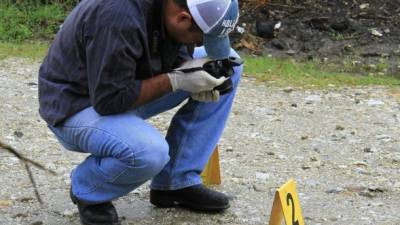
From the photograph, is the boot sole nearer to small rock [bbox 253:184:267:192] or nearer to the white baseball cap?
small rock [bbox 253:184:267:192]

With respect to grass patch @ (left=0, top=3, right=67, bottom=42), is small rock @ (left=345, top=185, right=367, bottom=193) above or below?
above

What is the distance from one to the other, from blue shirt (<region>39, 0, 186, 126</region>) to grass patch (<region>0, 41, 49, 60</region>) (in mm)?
3529

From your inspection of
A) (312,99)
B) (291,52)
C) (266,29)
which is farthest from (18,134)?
(266,29)

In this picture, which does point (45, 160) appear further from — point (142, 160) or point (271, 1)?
point (271, 1)

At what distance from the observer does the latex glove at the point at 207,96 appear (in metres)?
3.17

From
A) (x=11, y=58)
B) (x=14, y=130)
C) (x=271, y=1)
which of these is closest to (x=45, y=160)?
(x=14, y=130)

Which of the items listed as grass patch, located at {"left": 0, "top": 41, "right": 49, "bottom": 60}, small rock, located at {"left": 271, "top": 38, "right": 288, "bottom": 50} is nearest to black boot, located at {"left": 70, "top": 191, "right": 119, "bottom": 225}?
grass patch, located at {"left": 0, "top": 41, "right": 49, "bottom": 60}

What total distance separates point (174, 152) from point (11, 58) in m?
3.45

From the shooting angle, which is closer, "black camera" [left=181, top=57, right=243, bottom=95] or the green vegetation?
"black camera" [left=181, top=57, right=243, bottom=95]

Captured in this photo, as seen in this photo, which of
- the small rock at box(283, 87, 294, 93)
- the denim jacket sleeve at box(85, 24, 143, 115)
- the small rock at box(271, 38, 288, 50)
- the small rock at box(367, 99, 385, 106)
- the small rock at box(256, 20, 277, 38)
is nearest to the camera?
the denim jacket sleeve at box(85, 24, 143, 115)

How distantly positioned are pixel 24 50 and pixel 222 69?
12.8 feet

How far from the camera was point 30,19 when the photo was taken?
7555mm

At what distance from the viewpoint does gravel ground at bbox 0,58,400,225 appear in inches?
136

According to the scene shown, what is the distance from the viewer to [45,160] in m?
Result: 4.14
